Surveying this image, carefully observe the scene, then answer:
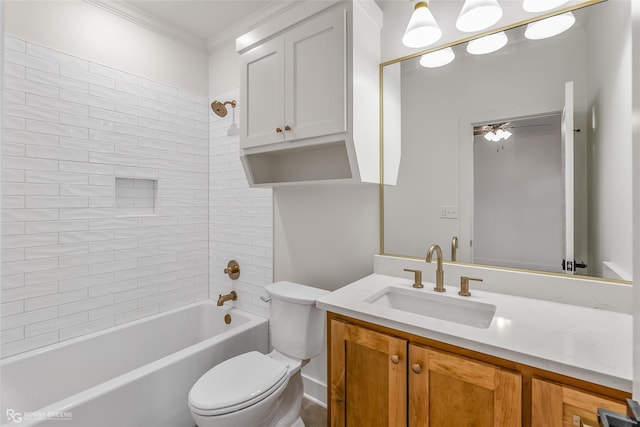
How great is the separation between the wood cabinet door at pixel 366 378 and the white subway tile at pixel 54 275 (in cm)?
173

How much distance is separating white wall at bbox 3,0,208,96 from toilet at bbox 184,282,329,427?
1.91 meters

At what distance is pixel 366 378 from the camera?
1.24 metres

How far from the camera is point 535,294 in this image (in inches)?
52.9

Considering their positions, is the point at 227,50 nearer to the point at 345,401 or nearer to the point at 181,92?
the point at 181,92

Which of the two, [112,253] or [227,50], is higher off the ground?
[227,50]

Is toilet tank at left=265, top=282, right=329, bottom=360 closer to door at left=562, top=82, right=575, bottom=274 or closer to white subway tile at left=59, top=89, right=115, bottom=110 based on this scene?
door at left=562, top=82, right=575, bottom=274

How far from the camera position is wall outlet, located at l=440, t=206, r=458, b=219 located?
158 cm

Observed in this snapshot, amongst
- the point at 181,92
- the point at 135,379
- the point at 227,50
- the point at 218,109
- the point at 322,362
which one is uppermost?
the point at 227,50

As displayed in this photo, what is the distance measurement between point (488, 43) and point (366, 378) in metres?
1.62

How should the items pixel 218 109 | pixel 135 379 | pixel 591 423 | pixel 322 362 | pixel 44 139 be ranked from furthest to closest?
pixel 218 109
pixel 322 362
pixel 44 139
pixel 135 379
pixel 591 423

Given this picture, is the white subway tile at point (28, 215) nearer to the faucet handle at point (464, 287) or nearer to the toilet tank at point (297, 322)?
the toilet tank at point (297, 322)

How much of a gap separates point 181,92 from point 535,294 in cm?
276

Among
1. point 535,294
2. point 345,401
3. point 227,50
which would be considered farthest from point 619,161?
point 227,50

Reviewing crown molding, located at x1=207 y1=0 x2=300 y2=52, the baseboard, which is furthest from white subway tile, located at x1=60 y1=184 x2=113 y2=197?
the baseboard
